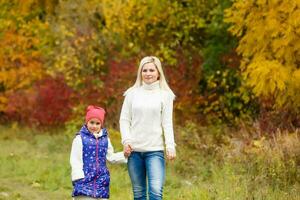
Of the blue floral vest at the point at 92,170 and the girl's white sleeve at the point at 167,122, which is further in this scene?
the girl's white sleeve at the point at 167,122

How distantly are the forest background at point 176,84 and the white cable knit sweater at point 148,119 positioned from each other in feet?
6.49

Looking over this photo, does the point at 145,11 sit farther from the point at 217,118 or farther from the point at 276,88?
the point at 276,88

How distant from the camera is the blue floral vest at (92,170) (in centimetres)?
750

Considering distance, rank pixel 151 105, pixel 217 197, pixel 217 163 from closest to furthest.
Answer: pixel 151 105 → pixel 217 197 → pixel 217 163

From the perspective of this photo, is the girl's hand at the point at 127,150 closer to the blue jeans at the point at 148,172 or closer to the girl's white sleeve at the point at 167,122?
the blue jeans at the point at 148,172

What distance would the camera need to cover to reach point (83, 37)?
22.8m

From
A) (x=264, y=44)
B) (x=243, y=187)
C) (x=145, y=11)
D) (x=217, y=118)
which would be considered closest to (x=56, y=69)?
(x=145, y=11)

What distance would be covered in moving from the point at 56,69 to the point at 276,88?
1045 centimetres

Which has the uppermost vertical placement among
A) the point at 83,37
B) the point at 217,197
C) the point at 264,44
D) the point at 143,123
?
the point at 83,37

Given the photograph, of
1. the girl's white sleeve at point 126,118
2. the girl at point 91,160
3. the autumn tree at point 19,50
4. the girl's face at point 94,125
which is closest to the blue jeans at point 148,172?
the girl's white sleeve at point 126,118

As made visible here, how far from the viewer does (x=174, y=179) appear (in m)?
12.5

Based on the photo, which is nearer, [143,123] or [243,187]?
[143,123]

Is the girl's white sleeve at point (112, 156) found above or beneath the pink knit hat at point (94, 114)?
beneath

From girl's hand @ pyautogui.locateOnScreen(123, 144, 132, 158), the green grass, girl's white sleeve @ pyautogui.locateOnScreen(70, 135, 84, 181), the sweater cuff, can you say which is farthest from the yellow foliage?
the sweater cuff
